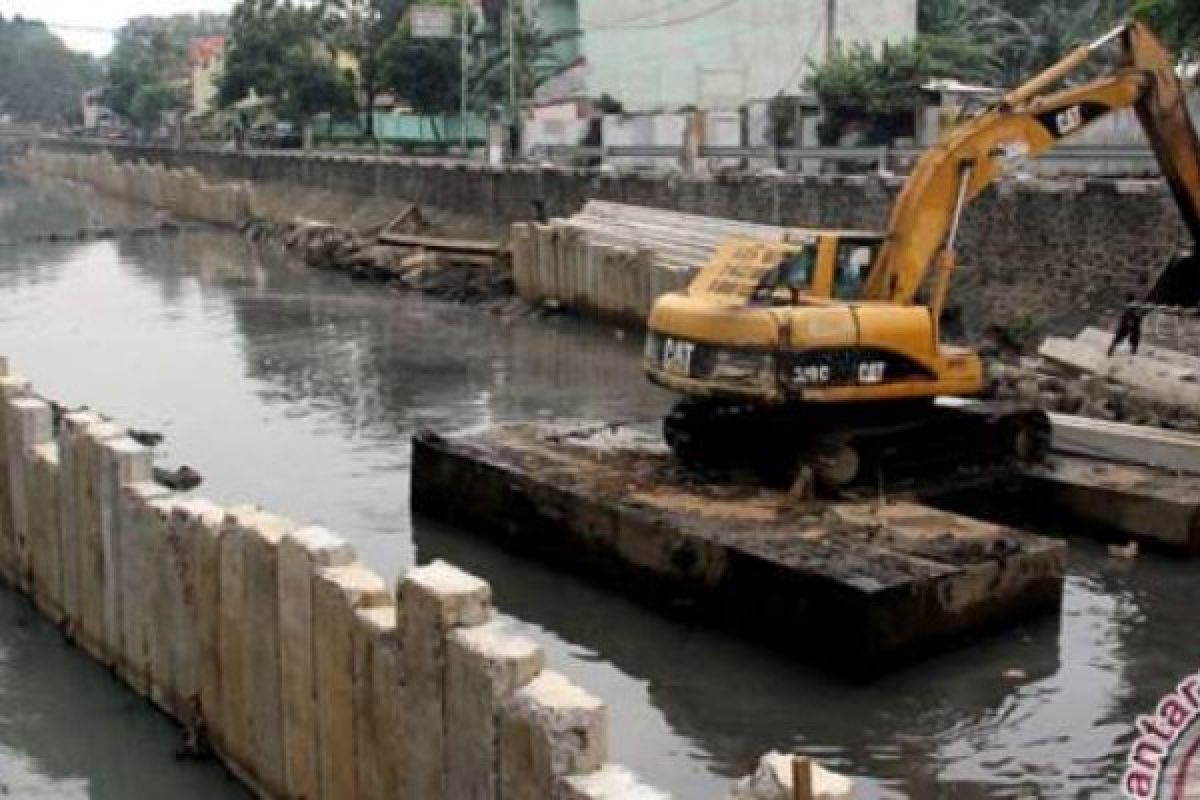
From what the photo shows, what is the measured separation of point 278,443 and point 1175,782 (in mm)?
14319

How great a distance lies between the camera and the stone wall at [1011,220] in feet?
76.0

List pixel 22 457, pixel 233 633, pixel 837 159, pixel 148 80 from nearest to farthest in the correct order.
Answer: pixel 233 633 → pixel 22 457 → pixel 837 159 → pixel 148 80

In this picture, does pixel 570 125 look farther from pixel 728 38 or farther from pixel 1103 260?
pixel 1103 260

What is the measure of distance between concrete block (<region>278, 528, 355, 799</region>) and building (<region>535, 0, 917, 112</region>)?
4737 centimetres

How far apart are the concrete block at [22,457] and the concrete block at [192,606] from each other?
279 centimetres

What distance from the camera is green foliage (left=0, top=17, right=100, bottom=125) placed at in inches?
6191

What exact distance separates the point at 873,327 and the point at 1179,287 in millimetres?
4845

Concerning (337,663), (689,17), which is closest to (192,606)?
(337,663)

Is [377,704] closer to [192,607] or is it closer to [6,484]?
[192,607]

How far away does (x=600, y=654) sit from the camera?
42.4ft

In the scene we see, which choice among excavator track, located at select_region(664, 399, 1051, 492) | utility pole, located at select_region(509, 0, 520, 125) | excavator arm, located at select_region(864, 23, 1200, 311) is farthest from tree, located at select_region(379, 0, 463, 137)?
excavator track, located at select_region(664, 399, 1051, 492)

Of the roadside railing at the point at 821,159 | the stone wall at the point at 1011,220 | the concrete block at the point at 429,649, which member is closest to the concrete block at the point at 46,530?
the concrete block at the point at 429,649

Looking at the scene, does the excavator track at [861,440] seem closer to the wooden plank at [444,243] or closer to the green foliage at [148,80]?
the wooden plank at [444,243]

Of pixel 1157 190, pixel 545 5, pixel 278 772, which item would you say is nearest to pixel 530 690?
pixel 278 772
